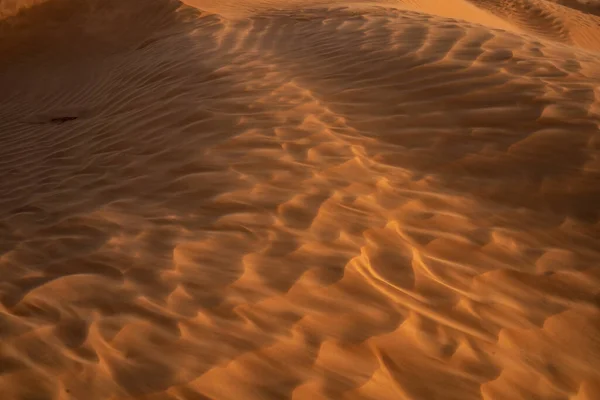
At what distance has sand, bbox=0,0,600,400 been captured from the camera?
2.36 metres

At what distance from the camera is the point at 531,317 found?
2.71 meters

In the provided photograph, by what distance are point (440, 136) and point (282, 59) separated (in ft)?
8.24

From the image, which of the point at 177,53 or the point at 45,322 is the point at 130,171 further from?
the point at 177,53

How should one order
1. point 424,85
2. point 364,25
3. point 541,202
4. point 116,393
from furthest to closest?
point 364,25 < point 424,85 < point 541,202 < point 116,393

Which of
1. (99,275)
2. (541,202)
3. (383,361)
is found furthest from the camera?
(541,202)

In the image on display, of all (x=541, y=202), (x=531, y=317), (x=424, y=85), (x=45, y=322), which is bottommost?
(x=45, y=322)

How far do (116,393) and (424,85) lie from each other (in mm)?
3828

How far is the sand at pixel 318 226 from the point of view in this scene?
2.36m

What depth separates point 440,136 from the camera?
13.9ft

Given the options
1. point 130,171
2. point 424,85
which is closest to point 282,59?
point 424,85

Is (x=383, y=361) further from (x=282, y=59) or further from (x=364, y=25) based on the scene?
(x=364, y=25)

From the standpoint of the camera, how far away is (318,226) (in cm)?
328

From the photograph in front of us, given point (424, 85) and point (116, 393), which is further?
point (424, 85)

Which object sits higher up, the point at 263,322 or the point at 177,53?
the point at 177,53
